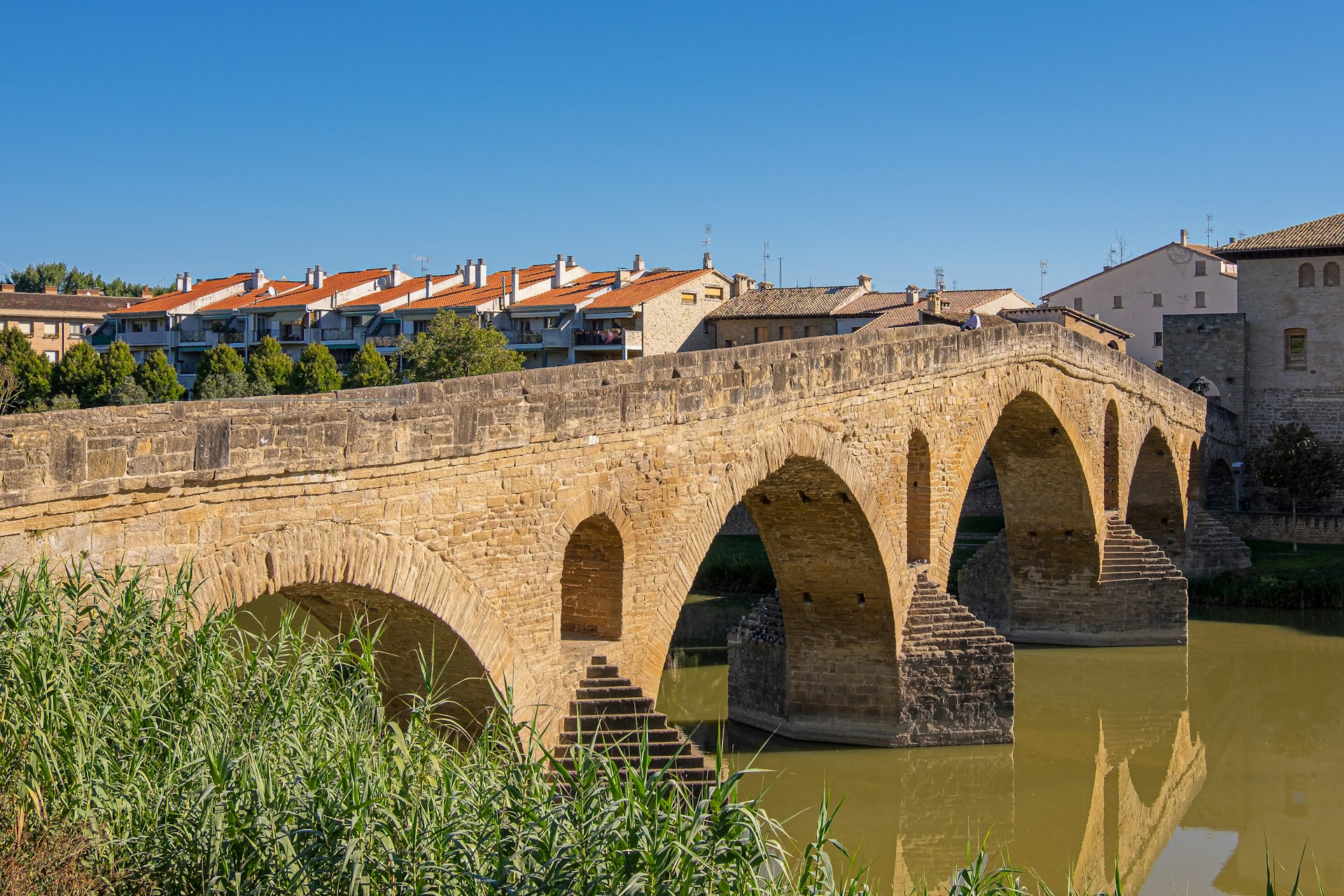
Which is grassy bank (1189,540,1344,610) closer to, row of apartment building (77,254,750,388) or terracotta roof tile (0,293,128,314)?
row of apartment building (77,254,750,388)

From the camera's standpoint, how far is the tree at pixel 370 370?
38.1m

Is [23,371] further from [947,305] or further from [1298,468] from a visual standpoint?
[1298,468]

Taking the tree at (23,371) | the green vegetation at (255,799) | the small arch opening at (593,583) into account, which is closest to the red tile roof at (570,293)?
the tree at (23,371)

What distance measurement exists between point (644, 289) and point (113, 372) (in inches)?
605

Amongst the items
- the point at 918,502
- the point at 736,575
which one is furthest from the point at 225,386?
the point at 918,502

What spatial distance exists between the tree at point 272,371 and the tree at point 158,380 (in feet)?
6.82

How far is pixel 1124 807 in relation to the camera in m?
14.9

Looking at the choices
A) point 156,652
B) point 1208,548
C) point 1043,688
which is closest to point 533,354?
point 1208,548

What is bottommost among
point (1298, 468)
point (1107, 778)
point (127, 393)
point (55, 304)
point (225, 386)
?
point (1107, 778)

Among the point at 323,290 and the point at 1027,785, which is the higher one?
the point at 323,290

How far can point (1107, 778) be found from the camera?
15.7m

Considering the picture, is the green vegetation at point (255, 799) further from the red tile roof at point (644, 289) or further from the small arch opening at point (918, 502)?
the red tile roof at point (644, 289)

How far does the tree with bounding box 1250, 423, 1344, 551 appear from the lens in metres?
29.2

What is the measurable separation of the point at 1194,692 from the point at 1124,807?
534 centimetres
